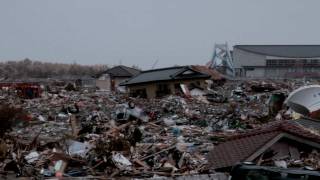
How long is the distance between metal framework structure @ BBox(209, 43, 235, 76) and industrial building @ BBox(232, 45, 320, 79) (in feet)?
1.99

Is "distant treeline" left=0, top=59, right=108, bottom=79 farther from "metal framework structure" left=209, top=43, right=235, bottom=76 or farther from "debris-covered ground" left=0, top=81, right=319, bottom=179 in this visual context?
"debris-covered ground" left=0, top=81, right=319, bottom=179

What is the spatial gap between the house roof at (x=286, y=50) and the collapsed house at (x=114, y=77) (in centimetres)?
1360

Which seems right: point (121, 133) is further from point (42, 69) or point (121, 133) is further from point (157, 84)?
point (42, 69)

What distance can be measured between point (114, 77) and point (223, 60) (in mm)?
14001

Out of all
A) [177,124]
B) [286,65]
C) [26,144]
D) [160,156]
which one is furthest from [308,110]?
[286,65]

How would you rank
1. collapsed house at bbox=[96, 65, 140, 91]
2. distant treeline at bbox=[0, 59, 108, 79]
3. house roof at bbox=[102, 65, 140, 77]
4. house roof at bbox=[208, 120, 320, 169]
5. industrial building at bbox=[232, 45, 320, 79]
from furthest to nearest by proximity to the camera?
distant treeline at bbox=[0, 59, 108, 79] < industrial building at bbox=[232, 45, 320, 79] < house roof at bbox=[102, 65, 140, 77] < collapsed house at bbox=[96, 65, 140, 91] < house roof at bbox=[208, 120, 320, 169]

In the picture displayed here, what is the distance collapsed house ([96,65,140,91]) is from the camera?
3789 cm

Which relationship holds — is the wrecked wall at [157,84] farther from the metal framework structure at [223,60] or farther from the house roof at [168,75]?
the metal framework structure at [223,60]

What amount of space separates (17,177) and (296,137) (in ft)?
15.9

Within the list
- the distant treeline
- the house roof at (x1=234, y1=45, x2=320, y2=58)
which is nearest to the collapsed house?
the distant treeline

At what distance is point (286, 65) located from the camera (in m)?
47.5

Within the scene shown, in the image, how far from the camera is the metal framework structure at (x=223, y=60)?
49281 millimetres

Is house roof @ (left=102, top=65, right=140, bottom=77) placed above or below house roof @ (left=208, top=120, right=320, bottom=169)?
above

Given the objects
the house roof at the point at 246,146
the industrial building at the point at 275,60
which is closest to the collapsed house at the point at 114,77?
the industrial building at the point at 275,60
